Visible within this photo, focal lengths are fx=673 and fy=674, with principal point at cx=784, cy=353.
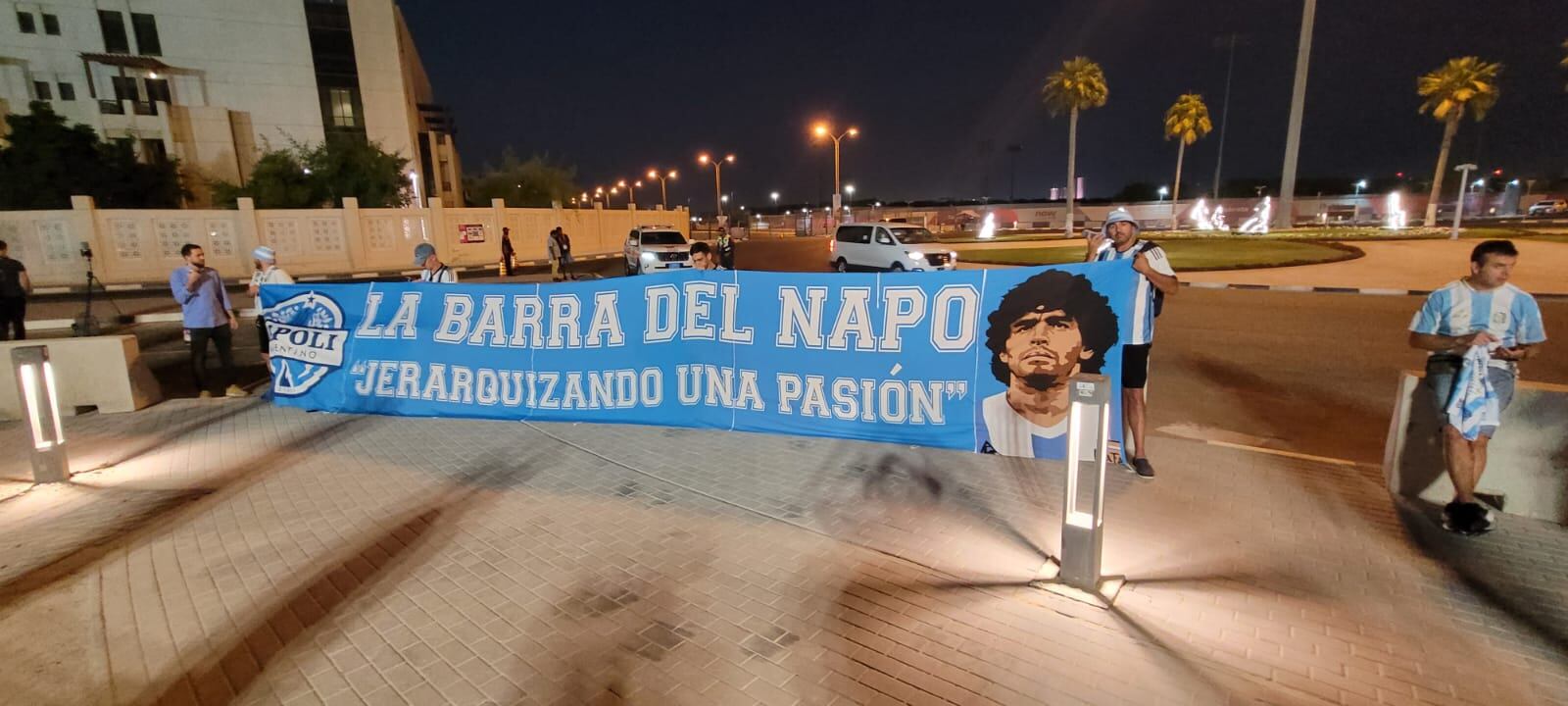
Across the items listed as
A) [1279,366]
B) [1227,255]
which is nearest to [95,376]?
[1279,366]

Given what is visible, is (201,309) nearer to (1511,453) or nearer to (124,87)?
(1511,453)

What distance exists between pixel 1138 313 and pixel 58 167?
48.6m

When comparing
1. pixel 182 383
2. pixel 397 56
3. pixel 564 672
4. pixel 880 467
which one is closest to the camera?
pixel 564 672

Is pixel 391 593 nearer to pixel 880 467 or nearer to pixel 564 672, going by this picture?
pixel 564 672

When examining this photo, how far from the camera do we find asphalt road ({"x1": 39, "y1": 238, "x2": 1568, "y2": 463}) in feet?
21.0

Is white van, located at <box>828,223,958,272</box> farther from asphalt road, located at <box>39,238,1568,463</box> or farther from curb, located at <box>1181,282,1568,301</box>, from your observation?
curb, located at <box>1181,282,1568,301</box>

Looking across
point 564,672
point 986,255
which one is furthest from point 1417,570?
point 986,255

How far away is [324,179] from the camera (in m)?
38.0

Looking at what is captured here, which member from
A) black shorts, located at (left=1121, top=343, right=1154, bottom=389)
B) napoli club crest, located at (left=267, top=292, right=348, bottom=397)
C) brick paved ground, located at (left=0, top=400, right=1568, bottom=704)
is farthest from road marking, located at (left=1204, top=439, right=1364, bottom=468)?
napoli club crest, located at (left=267, top=292, right=348, bottom=397)

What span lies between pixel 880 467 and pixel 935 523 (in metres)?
1.01

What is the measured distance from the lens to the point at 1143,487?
483 centimetres

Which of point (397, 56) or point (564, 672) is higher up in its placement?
point (397, 56)

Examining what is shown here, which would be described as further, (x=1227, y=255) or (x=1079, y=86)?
(x=1079, y=86)

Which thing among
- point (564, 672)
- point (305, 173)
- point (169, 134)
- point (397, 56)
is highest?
point (397, 56)
